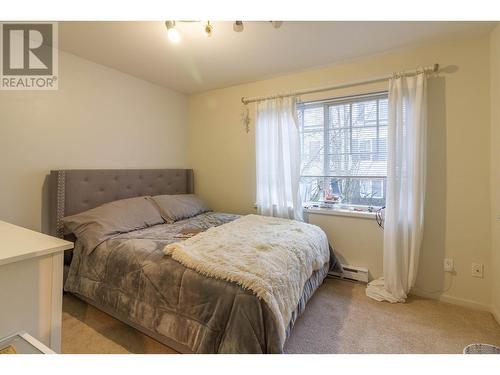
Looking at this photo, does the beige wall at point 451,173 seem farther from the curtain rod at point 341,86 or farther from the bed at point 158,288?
the bed at point 158,288

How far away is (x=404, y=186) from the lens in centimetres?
221

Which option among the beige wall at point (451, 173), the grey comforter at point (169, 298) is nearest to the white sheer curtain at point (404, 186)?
the beige wall at point (451, 173)

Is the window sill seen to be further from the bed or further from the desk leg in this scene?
the desk leg

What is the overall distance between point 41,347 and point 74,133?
85.9 inches

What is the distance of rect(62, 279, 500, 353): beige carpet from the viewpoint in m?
1.62

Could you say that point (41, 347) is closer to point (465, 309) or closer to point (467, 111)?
point (465, 309)

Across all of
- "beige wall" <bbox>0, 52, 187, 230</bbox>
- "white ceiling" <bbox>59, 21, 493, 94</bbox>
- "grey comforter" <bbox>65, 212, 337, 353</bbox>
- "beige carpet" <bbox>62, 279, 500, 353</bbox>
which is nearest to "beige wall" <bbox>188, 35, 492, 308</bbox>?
"white ceiling" <bbox>59, 21, 493, 94</bbox>

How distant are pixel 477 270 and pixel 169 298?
2507 mm

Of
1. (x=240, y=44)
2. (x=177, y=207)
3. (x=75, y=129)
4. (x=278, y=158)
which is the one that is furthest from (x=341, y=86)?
(x=75, y=129)

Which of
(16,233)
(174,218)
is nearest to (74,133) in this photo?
(174,218)

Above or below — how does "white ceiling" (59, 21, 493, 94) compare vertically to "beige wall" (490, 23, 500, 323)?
above

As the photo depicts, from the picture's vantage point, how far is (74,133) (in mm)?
2410

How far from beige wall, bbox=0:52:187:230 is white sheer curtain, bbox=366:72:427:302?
9.01 ft

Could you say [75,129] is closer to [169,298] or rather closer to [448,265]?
[169,298]
